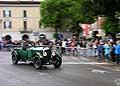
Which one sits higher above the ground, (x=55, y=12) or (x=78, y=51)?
(x=55, y=12)

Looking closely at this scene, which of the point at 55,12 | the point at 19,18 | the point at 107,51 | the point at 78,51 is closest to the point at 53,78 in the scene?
the point at 107,51

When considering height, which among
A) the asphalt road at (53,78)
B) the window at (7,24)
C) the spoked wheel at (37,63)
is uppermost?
the window at (7,24)

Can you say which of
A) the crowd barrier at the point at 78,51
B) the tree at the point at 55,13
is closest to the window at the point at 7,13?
the tree at the point at 55,13

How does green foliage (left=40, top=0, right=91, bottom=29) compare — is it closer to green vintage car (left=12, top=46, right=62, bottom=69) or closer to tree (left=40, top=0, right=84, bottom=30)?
tree (left=40, top=0, right=84, bottom=30)

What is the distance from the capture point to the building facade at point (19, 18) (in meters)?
99.8

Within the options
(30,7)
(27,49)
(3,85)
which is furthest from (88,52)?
(30,7)

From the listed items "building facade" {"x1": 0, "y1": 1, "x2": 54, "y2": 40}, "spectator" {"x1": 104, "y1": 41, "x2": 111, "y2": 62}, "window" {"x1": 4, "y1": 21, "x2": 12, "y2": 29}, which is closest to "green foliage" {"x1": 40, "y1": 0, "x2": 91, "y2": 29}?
"building facade" {"x1": 0, "y1": 1, "x2": 54, "y2": 40}

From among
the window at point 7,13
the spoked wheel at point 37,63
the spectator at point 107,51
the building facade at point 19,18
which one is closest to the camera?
the spoked wheel at point 37,63

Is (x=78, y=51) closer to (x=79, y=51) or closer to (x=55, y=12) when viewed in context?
(x=79, y=51)

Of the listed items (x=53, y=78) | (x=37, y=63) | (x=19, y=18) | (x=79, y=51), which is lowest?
(x=53, y=78)

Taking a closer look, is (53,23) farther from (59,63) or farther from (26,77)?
(26,77)

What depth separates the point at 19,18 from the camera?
100 m

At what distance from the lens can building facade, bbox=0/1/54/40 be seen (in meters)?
99.8

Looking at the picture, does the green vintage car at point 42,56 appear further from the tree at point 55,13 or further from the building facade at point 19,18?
the building facade at point 19,18
